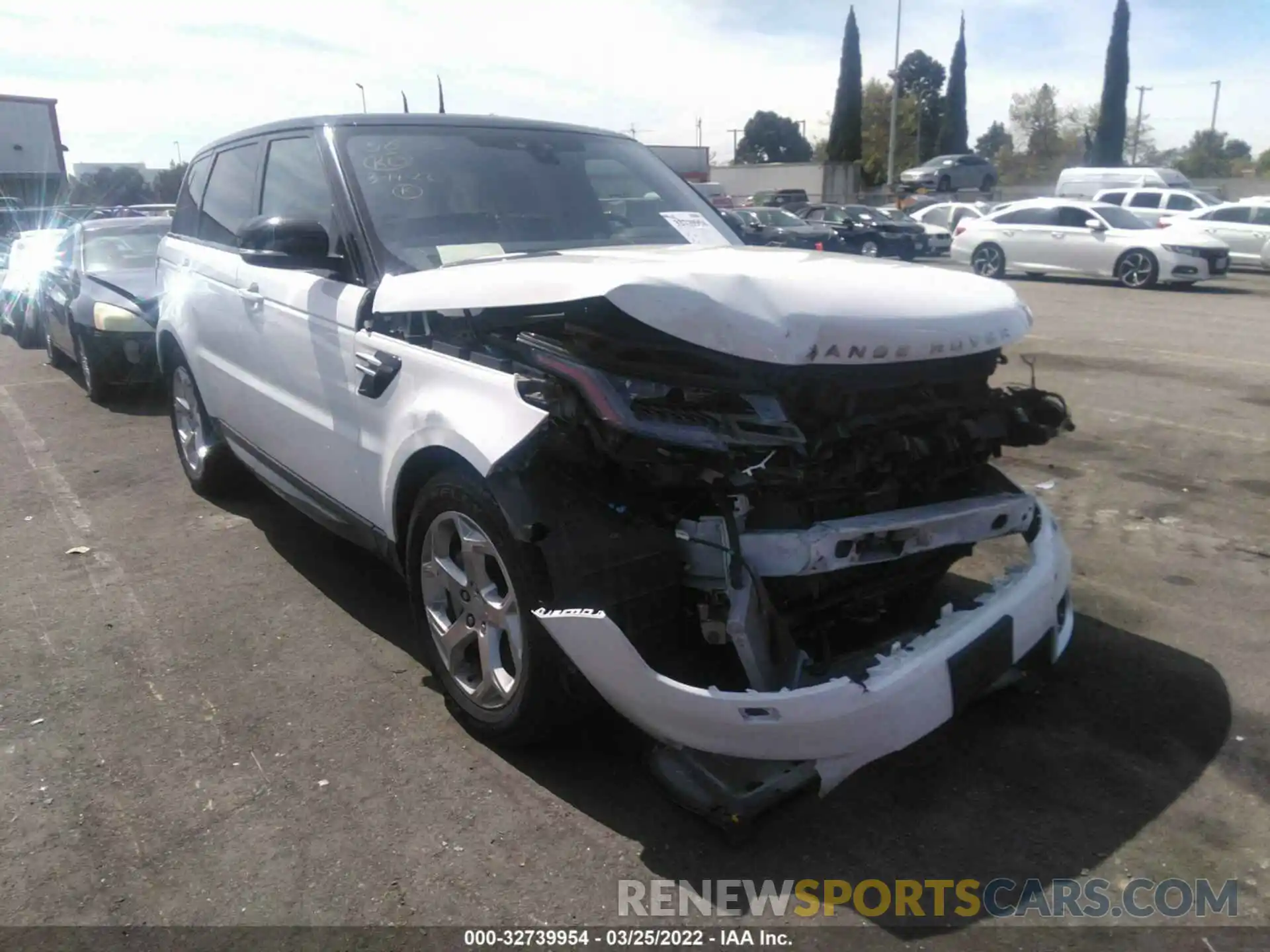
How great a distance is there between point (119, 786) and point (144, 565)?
2.05 metres

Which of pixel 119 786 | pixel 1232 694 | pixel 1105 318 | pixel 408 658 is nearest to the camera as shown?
pixel 119 786

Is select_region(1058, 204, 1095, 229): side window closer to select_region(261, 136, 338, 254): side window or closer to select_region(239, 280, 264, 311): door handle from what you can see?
select_region(261, 136, 338, 254): side window

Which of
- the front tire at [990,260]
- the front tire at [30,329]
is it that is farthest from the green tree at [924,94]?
the front tire at [30,329]

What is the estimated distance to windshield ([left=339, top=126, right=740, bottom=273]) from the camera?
3.68m

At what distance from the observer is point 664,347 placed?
2691 mm

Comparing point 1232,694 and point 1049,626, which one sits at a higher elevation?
point 1049,626

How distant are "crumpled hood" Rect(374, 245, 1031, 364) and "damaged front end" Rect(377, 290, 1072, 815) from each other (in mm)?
97

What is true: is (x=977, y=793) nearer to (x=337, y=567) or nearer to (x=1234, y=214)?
(x=337, y=567)

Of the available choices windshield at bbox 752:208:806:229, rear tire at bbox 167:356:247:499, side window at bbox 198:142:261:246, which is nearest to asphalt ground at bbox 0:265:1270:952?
rear tire at bbox 167:356:247:499

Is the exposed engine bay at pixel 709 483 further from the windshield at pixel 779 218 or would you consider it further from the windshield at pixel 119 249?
the windshield at pixel 779 218

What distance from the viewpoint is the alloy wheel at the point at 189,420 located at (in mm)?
5695

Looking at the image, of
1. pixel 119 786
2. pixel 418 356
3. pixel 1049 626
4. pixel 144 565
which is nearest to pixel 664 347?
pixel 418 356

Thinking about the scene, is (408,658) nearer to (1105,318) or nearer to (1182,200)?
(1105,318)

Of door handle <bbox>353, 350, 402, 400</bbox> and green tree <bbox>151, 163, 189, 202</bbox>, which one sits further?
green tree <bbox>151, 163, 189, 202</bbox>
